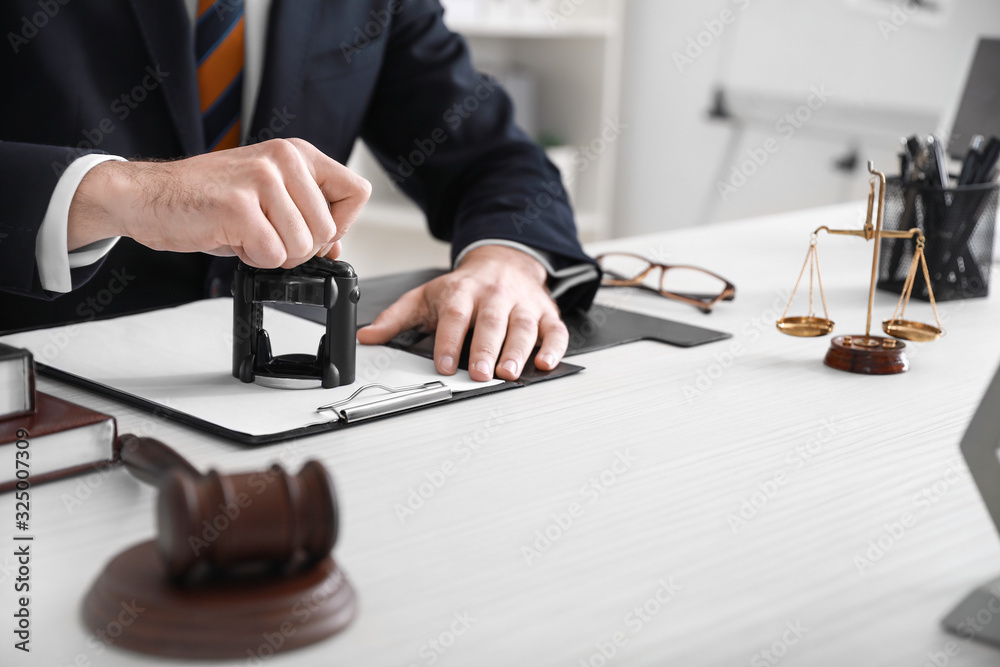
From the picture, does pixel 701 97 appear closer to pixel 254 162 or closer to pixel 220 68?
pixel 220 68

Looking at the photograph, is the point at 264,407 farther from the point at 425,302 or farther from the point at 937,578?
the point at 937,578

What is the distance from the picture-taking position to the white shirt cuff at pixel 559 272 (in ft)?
3.73

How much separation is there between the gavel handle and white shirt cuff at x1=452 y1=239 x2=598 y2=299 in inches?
23.8

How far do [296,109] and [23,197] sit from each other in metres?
0.65

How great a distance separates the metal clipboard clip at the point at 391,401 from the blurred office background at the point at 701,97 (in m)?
2.34

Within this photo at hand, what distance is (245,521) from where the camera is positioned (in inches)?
17.4

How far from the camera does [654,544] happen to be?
0.56 metres
